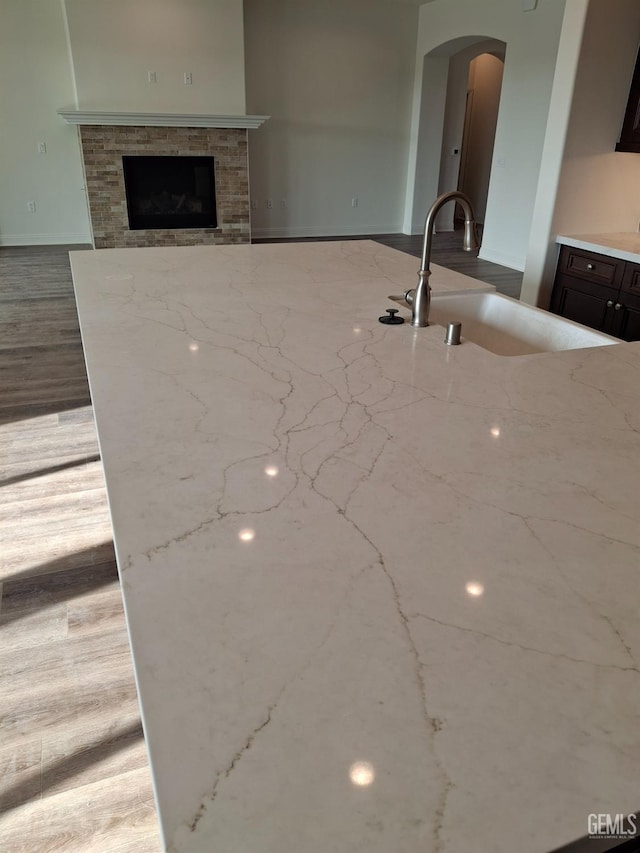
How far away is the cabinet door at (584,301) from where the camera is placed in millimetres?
3275

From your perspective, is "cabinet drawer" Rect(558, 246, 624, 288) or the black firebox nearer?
"cabinet drawer" Rect(558, 246, 624, 288)

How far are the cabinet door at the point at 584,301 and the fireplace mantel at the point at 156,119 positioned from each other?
469 cm

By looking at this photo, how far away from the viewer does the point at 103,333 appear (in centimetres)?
183

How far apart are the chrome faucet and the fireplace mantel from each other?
5.73 meters

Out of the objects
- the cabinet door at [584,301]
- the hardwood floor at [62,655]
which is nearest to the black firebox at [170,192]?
the hardwood floor at [62,655]

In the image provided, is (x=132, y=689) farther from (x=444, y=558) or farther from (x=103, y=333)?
(x=444, y=558)

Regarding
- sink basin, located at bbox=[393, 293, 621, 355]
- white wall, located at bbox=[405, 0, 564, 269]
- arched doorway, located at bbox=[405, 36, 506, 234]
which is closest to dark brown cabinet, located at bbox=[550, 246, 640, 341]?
sink basin, located at bbox=[393, 293, 621, 355]

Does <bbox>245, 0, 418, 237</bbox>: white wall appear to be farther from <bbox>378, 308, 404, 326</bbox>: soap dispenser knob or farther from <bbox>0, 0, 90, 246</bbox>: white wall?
<bbox>378, 308, 404, 326</bbox>: soap dispenser knob

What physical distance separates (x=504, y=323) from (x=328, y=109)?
22.0 feet

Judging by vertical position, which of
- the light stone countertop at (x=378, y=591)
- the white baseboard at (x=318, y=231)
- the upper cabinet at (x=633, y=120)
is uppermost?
the upper cabinet at (x=633, y=120)

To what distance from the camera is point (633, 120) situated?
11.0ft

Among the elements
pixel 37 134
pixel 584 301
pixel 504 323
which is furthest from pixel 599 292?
pixel 37 134

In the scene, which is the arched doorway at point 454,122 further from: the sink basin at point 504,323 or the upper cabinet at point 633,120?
the sink basin at point 504,323

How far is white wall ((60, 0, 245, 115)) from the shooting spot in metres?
6.34
